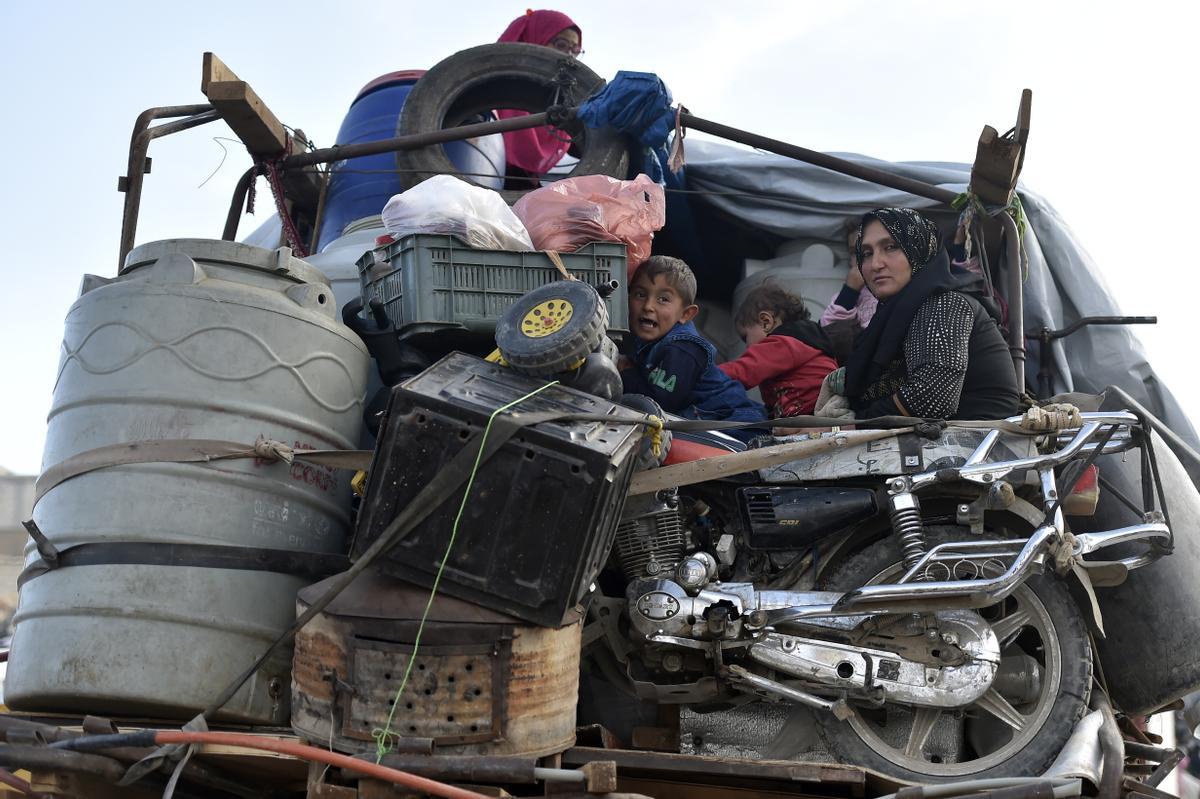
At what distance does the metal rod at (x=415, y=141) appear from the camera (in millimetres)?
5607

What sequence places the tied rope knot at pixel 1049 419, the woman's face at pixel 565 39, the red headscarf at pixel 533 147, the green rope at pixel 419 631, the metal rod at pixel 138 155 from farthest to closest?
the woman's face at pixel 565 39 → the red headscarf at pixel 533 147 → the metal rod at pixel 138 155 → the tied rope knot at pixel 1049 419 → the green rope at pixel 419 631

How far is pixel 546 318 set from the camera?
3648mm

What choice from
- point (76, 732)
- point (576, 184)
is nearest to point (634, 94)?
point (576, 184)

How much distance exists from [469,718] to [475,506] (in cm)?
60

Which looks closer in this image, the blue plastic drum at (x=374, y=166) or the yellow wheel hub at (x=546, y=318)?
the yellow wheel hub at (x=546, y=318)

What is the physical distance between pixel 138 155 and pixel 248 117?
532mm

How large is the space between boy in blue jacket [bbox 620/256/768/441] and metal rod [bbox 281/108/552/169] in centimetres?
117

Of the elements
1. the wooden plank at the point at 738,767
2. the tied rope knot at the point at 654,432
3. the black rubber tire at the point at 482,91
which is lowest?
the wooden plank at the point at 738,767

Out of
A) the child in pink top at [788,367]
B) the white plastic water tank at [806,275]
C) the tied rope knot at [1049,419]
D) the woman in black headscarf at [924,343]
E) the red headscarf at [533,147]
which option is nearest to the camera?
the tied rope knot at [1049,419]

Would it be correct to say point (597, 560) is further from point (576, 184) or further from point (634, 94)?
point (634, 94)

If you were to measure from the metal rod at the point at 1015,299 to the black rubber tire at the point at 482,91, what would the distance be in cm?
206

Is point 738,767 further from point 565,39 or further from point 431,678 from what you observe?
point 565,39

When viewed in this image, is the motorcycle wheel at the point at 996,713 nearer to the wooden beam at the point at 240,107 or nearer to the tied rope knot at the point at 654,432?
the tied rope knot at the point at 654,432

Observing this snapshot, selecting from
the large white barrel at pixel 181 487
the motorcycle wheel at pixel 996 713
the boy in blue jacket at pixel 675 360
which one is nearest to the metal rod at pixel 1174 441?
the motorcycle wheel at pixel 996 713
